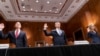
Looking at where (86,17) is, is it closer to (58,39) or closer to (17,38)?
(58,39)

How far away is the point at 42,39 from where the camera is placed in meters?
12.2

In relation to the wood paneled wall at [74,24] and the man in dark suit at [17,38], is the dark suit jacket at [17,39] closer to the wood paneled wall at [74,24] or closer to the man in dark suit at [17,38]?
the man in dark suit at [17,38]

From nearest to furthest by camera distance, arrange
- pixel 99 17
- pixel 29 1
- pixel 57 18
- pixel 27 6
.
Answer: pixel 99 17 → pixel 29 1 → pixel 27 6 → pixel 57 18

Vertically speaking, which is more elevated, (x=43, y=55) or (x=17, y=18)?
(x=17, y=18)

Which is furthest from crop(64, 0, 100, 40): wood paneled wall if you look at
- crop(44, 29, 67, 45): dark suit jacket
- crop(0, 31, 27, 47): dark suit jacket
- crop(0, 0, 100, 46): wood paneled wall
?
crop(0, 31, 27, 47): dark suit jacket

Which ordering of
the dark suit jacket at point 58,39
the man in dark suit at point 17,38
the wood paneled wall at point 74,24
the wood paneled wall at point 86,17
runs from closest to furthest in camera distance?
1. the man in dark suit at point 17,38
2. the dark suit jacket at point 58,39
3. the wood paneled wall at point 86,17
4. the wood paneled wall at point 74,24

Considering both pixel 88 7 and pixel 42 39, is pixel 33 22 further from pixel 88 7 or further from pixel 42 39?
pixel 88 7

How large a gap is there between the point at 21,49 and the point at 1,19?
946cm

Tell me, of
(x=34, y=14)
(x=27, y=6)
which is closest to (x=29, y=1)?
(x=27, y=6)

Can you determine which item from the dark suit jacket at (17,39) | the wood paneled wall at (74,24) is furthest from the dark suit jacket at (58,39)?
the wood paneled wall at (74,24)

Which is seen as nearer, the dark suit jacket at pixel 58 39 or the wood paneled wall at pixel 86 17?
the dark suit jacket at pixel 58 39

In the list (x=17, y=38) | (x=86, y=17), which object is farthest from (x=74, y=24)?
(x=17, y=38)

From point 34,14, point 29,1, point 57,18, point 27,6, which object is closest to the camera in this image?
point 29,1

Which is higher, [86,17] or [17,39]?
[86,17]
